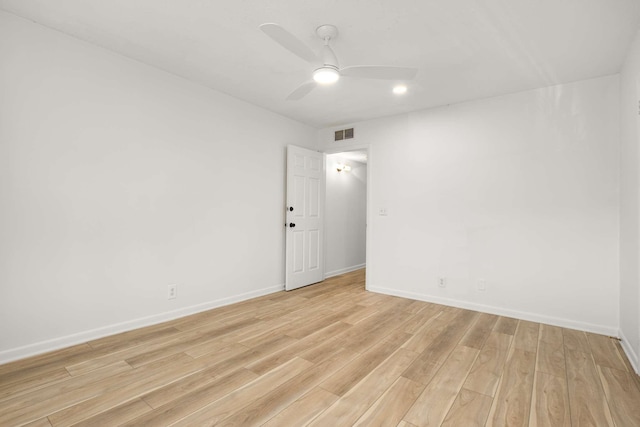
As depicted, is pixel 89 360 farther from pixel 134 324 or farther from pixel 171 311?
pixel 171 311

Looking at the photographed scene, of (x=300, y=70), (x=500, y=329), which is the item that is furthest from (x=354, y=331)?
(x=300, y=70)

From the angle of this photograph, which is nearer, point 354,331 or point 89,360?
point 89,360

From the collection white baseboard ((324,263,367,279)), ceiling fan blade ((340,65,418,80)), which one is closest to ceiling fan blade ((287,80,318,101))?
ceiling fan blade ((340,65,418,80))

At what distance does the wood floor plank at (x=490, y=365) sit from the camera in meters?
2.06

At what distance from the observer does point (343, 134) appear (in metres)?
5.02

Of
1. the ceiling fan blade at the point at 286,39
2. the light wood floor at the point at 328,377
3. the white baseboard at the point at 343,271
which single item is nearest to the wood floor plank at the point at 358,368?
the light wood floor at the point at 328,377

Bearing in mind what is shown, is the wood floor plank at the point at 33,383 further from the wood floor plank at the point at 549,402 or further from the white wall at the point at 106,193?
the wood floor plank at the point at 549,402

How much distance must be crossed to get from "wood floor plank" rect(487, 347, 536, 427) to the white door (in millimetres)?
2951

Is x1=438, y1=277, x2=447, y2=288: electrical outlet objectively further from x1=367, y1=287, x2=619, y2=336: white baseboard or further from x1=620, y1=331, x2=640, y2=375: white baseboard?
x1=620, y1=331, x2=640, y2=375: white baseboard

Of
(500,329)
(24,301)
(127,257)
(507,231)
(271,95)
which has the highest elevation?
(271,95)

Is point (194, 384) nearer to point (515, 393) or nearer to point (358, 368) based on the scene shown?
point (358, 368)

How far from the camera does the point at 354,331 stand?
3.01m

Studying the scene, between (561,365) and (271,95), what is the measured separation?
3.94 metres

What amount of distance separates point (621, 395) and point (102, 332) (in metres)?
4.02
